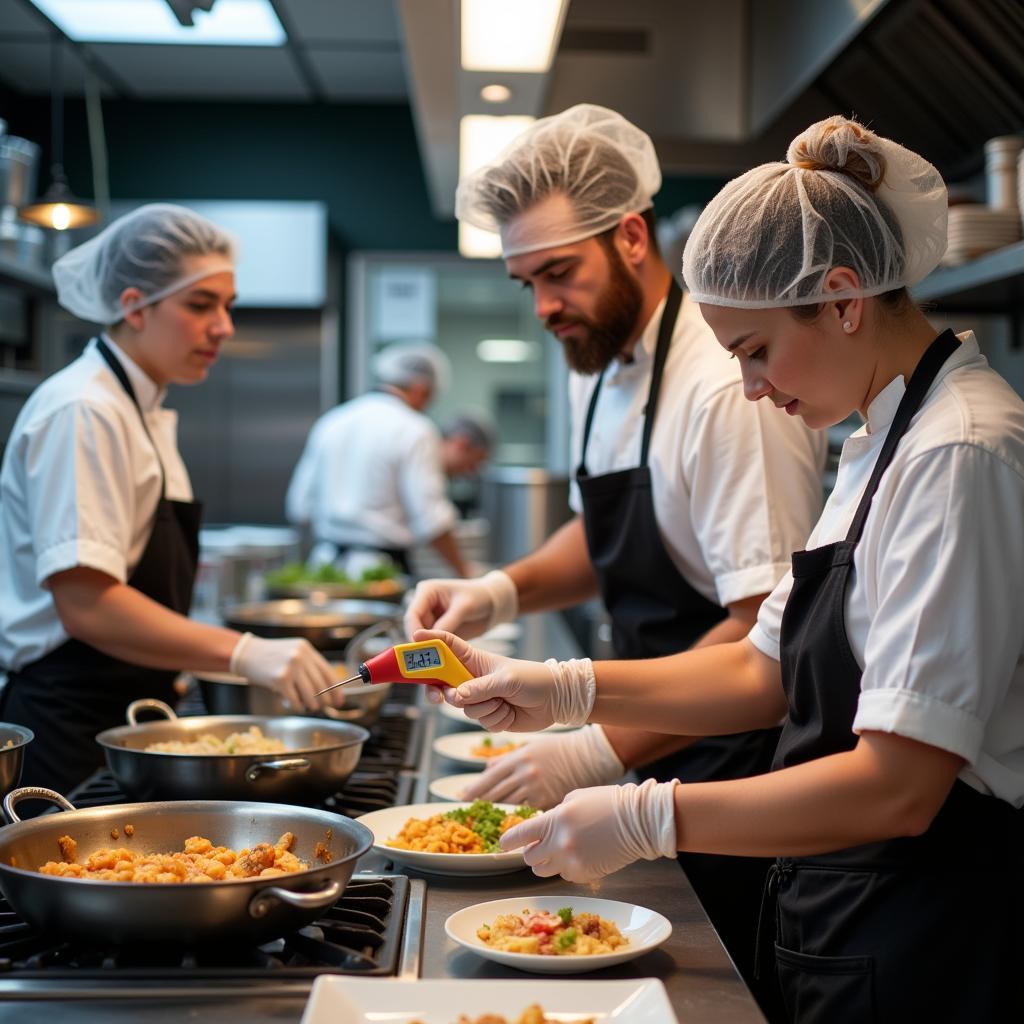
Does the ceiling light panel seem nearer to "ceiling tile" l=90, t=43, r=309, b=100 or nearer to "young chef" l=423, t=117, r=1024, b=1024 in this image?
"young chef" l=423, t=117, r=1024, b=1024

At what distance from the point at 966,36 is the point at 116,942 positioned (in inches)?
109

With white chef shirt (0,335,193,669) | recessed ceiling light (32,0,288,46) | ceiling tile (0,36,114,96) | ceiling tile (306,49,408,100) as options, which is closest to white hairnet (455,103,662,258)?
white chef shirt (0,335,193,669)

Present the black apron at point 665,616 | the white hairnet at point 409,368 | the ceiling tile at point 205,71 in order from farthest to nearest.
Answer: the ceiling tile at point 205,71
the white hairnet at point 409,368
the black apron at point 665,616

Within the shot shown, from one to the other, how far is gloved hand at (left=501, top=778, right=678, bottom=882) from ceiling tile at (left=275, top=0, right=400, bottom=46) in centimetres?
511

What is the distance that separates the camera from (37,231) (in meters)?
4.69

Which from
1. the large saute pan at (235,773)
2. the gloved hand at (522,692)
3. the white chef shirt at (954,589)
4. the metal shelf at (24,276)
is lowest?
the large saute pan at (235,773)

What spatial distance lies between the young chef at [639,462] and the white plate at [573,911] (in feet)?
1.43

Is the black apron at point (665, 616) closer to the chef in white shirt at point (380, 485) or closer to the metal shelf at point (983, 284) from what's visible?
the metal shelf at point (983, 284)

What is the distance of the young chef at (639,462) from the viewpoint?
6.48ft

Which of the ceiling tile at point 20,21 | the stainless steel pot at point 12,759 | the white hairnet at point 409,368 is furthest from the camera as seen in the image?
the white hairnet at point 409,368

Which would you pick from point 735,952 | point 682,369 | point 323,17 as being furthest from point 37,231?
point 735,952

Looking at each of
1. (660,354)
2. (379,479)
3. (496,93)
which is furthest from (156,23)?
(660,354)

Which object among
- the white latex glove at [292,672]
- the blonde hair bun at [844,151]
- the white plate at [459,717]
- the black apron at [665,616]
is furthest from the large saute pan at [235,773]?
the blonde hair bun at [844,151]

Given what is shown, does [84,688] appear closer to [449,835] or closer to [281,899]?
[449,835]
